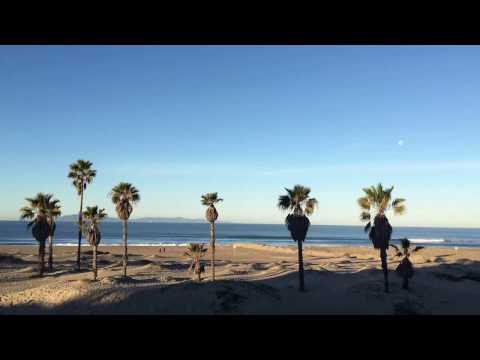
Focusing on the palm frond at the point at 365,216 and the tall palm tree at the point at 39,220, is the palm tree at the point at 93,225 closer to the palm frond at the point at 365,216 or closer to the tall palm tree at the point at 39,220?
the tall palm tree at the point at 39,220

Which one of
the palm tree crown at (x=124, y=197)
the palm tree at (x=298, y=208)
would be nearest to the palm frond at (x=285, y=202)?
the palm tree at (x=298, y=208)

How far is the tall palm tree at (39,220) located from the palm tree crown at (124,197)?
8.41 meters

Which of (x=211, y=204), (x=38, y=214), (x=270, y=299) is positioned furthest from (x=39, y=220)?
(x=270, y=299)

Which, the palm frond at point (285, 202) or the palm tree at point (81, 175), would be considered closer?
the palm frond at point (285, 202)

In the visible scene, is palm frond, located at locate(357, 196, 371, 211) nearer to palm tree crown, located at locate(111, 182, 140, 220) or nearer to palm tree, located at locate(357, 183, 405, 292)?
palm tree, located at locate(357, 183, 405, 292)

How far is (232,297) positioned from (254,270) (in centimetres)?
2458

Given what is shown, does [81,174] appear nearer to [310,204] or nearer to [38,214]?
[38,214]

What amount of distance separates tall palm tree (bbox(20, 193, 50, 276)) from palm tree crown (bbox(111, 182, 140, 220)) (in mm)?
8405

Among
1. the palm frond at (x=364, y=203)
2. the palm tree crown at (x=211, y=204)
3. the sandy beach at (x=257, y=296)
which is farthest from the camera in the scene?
the palm tree crown at (x=211, y=204)

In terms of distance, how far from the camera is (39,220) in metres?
44.5

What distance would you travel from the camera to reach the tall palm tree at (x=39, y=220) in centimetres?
4394

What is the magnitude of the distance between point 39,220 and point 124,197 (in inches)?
393
